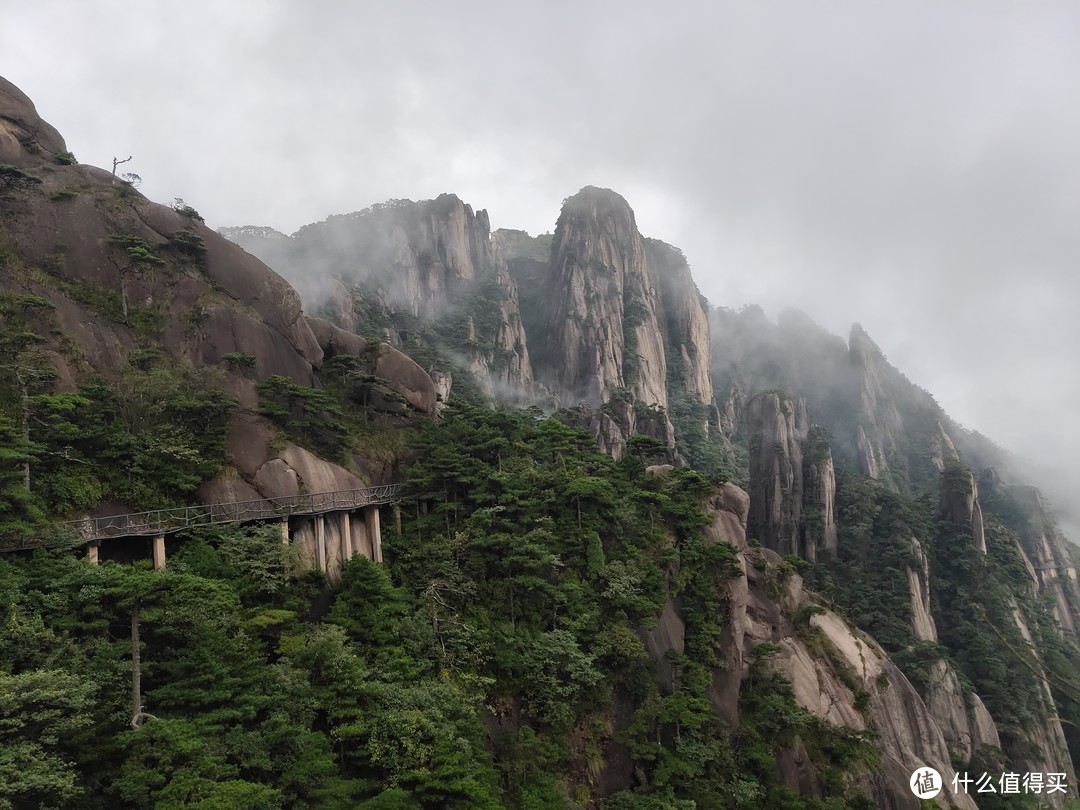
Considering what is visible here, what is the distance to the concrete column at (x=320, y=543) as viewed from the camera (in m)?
22.9

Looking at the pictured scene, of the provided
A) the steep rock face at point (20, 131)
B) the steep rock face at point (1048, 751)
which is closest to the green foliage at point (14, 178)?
the steep rock face at point (20, 131)

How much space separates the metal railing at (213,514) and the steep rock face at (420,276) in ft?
128

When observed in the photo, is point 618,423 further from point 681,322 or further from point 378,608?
point 681,322

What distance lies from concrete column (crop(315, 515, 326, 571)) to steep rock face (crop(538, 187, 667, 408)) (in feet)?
209

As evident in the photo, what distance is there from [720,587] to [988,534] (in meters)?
51.0

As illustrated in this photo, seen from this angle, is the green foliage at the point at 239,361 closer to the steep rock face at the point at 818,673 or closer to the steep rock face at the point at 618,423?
the steep rock face at the point at 818,673

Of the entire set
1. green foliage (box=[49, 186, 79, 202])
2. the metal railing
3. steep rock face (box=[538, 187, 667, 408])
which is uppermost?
steep rock face (box=[538, 187, 667, 408])

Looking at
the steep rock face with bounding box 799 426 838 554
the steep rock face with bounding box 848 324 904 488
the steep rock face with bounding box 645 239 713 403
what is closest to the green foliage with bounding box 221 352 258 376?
the steep rock face with bounding box 799 426 838 554

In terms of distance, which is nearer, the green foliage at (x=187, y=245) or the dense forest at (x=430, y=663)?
the dense forest at (x=430, y=663)

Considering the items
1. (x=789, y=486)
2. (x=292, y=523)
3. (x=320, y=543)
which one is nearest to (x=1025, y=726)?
(x=789, y=486)

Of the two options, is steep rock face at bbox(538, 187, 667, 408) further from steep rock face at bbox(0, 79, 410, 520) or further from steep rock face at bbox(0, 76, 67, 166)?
Result: steep rock face at bbox(0, 76, 67, 166)

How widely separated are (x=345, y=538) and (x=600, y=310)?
75235 millimetres

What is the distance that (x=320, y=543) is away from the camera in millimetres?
23094

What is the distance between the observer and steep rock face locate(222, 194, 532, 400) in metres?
69.8
